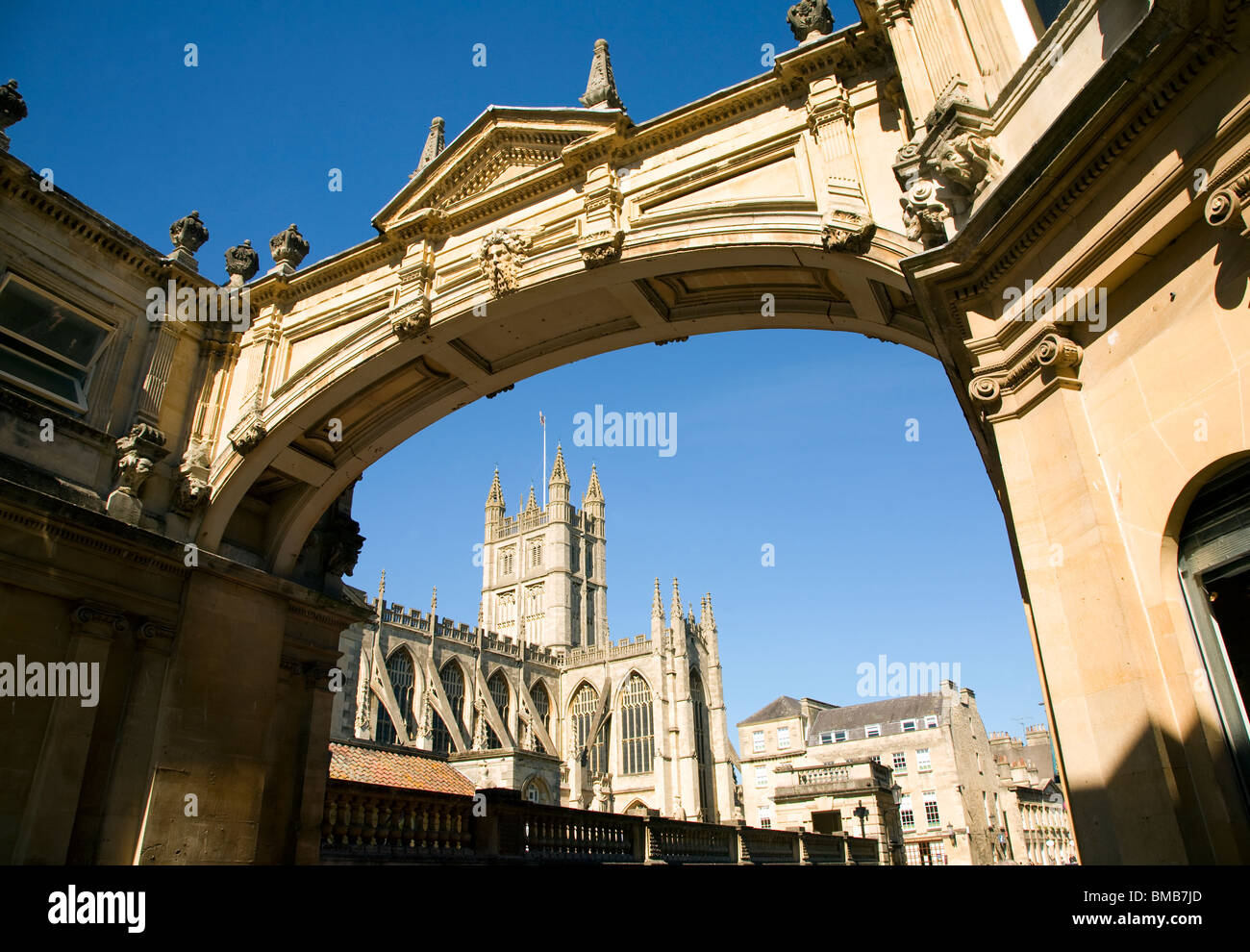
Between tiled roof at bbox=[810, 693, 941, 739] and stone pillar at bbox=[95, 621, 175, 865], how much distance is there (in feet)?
163

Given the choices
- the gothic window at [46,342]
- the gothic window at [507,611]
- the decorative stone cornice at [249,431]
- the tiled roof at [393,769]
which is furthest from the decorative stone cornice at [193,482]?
the gothic window at [507,611]

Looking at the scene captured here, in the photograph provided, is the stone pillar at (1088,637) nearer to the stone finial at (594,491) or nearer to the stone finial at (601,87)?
the stone finial at (601,87)

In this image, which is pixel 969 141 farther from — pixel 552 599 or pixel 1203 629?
pixel 552 599

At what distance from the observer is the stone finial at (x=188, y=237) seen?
12586 millimetres

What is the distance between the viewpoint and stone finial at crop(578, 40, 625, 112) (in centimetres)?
1109

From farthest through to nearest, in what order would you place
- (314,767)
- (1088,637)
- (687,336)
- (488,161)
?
(488,161), (314,767), (687,336), (1088,637)

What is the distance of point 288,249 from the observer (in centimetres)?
1341

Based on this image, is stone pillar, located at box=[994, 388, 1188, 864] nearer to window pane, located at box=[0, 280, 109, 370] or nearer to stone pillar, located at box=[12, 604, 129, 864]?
stone pillar, located at box=[12, 604, 129, 864]

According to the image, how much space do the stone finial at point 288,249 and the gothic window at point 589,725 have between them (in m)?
58.7

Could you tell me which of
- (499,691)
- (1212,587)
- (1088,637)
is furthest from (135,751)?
(499,691)

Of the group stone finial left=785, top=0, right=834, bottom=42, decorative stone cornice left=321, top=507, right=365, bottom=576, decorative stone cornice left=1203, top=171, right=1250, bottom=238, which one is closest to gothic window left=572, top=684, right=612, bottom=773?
decorative stone cornice left=321, top=507, right=365, bottom=576

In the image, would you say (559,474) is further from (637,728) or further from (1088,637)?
(1088,637)

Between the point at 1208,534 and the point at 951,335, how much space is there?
8.44ft

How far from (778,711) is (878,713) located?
8466 mm
